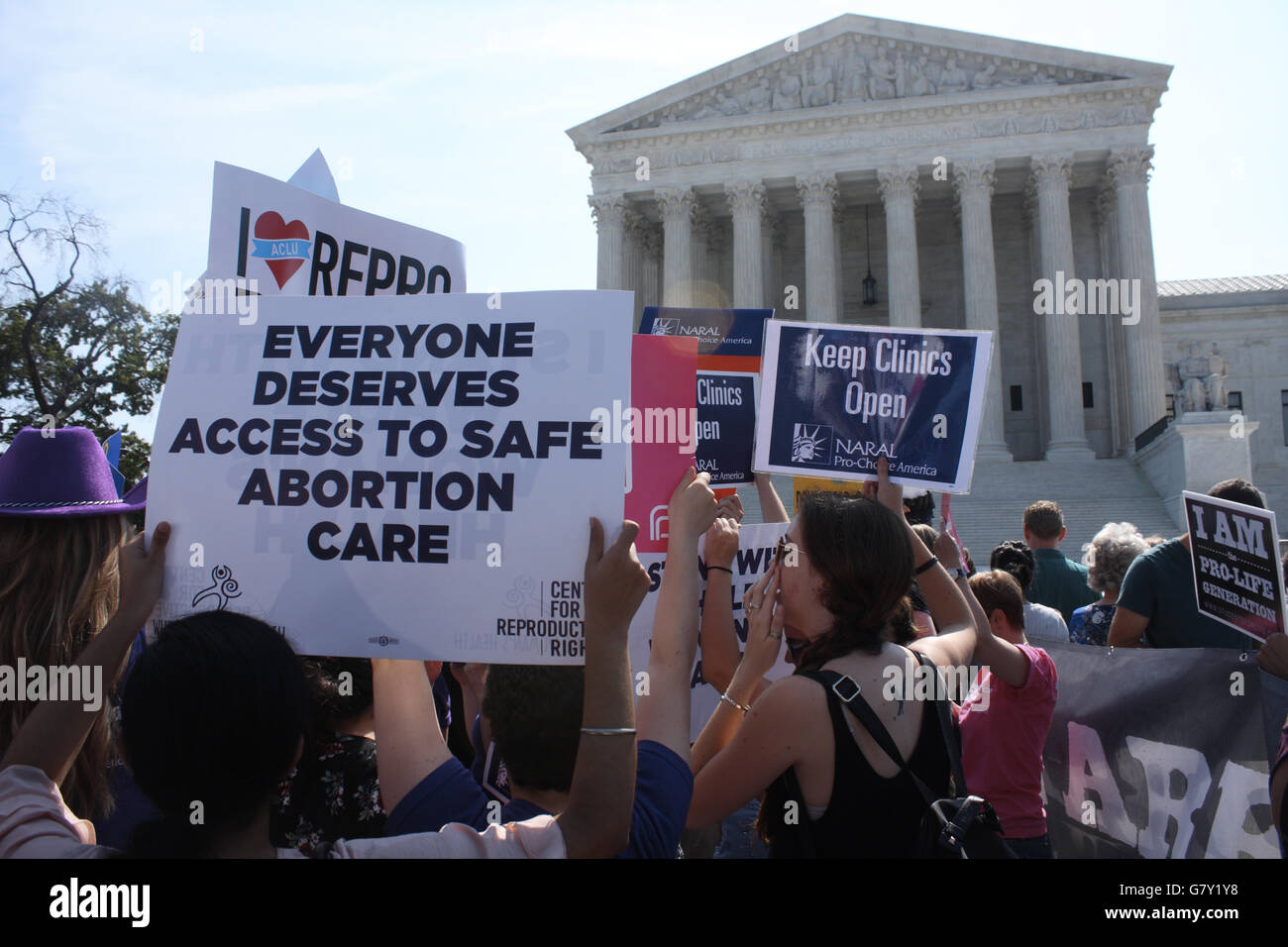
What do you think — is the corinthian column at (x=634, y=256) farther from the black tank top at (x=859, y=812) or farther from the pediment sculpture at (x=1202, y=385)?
the black tank top at (x=859, y=812)

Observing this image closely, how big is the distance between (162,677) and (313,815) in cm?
84

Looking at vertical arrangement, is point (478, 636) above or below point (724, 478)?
below

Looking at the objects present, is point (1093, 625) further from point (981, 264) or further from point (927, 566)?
point (981, 264)

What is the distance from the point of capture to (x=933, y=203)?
39.5 m

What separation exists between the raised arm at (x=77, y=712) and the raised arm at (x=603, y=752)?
1.22 meters

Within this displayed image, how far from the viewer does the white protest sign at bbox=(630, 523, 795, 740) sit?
3.71m

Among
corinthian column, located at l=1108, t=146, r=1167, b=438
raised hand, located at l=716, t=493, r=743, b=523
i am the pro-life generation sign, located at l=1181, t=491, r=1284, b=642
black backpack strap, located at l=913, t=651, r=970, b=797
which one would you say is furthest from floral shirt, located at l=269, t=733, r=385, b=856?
corinthian column, located at l=1108, t=146, r=1167, b=438

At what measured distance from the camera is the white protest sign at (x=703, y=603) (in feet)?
12.2

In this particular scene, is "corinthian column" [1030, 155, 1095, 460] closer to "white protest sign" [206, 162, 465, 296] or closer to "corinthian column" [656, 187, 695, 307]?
"corinthian column" [656, 187, 695, 307]

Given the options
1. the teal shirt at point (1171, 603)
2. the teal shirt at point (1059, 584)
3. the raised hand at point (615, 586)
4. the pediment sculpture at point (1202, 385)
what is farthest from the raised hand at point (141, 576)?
the pediment sculpture at point (1202, 385)

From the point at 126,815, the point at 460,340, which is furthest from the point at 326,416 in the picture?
the point at 126,815

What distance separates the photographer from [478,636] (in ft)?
8.37

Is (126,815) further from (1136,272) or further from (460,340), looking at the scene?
(1136,272)

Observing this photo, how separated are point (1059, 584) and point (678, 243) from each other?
31541 mm
